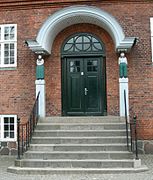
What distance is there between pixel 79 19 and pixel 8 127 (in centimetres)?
518

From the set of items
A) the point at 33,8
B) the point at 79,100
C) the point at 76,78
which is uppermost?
the point at 33,8

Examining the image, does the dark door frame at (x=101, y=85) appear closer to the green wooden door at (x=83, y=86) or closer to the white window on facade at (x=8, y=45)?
the green wooden door at (x=83, y=86)

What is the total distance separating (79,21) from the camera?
42.7 feet

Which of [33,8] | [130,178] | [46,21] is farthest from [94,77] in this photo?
[130,178]

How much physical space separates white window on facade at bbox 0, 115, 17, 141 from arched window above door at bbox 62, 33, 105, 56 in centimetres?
343

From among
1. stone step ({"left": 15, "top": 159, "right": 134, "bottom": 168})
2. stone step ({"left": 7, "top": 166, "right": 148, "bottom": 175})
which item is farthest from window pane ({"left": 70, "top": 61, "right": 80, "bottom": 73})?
stone step ({"left": 7, "top": 166, "right": 148, "bottom": 175})

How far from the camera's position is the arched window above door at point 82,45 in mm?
13170

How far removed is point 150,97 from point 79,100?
Result: 284 cm

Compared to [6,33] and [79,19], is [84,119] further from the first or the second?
[6,33]

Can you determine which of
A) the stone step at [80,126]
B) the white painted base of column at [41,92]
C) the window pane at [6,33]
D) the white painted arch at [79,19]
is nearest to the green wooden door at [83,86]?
the white painted base of column at [41,92]

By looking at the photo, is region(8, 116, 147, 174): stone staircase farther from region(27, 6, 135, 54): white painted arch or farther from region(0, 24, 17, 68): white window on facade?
region(0, 24, 17, 68): white window on facade

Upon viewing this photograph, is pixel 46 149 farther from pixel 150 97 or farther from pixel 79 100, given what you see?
pixel 150 97

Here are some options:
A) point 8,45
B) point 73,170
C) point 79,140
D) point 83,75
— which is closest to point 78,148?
point 79,140

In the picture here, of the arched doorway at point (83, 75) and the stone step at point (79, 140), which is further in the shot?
the arched doorway at point (83, 75)
